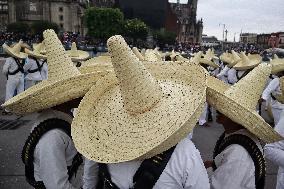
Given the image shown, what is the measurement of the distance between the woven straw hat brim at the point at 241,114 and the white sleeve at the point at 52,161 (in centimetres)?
109

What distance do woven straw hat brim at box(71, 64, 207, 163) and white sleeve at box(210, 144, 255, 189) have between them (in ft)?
1.93

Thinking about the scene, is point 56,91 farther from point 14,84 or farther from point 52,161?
point 14,84

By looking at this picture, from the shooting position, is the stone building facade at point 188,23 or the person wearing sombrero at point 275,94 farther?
the stone building facade at point 188,23

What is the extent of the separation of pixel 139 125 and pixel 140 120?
0.10ft

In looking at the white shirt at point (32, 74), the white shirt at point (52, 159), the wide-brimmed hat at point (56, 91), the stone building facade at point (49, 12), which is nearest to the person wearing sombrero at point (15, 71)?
the white shirt at point (32, 74)

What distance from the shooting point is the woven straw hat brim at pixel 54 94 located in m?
2.52

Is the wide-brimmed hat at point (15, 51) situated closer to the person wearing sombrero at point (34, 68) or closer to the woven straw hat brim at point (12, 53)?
the woven straw hat brim at point (12, 53)

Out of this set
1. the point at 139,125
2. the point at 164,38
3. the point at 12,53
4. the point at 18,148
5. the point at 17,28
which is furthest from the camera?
the point at 164,38

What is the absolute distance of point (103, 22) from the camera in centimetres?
7175

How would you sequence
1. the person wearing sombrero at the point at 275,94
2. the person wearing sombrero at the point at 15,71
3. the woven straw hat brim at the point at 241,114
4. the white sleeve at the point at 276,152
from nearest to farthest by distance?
the woven straw hat brim at the point at 241,114
the white sleeve at the point at 276,152
the person wearing sombrero at the point at 275,94
the person wearing sombrero at the point at 15,71

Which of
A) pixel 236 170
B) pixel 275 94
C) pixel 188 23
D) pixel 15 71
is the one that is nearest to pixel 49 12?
pixel 188 23

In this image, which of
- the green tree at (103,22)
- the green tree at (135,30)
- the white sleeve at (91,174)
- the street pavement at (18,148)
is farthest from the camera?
the green tree at (103,22)

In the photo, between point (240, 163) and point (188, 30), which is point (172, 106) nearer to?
point (240, 163)

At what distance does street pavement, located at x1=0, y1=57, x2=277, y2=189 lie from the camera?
523 centimetres
